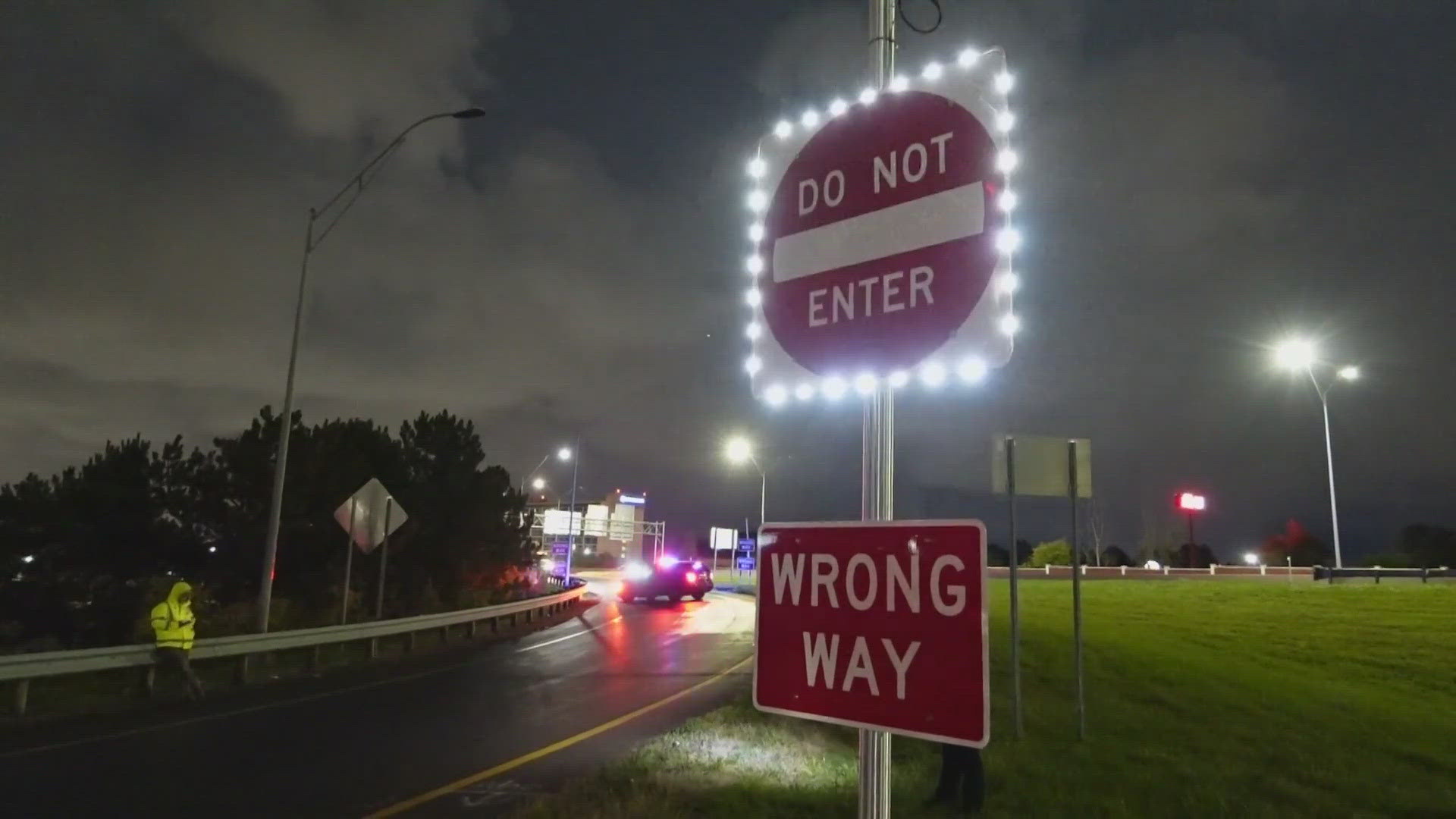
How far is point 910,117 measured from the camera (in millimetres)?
2582

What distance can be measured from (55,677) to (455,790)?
958 cm

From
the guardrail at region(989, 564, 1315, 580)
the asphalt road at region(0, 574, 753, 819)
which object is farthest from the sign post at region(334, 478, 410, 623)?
the guardrail at region(989, 564, 1315, 580)

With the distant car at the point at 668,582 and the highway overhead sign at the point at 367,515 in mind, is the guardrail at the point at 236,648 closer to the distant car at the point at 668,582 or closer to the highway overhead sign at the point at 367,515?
the highway overhead sign at the point at 367,515

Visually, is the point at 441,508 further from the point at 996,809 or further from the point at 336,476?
the point at 996,809

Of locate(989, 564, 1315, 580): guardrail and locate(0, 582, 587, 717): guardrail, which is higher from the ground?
locate(989, 564, 1315, 580): guardrail

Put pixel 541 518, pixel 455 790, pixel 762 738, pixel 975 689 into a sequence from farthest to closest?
pixel 541 518, pixel 762 738, pixel 455 790, pixel 975 689

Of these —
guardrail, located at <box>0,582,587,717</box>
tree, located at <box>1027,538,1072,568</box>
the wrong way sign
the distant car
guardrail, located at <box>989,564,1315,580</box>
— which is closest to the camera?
the wrong way sign

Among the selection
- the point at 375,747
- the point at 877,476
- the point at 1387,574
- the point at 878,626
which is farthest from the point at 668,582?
the point at 878,626

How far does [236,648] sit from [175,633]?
170 cm

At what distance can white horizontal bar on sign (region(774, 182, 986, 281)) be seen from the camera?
2.37 m

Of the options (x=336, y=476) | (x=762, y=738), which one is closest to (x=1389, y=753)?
(x=762, y=738)

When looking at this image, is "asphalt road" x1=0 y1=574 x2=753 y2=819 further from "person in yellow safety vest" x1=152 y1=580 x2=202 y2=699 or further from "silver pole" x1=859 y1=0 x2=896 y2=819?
"silver pole" x1=859 y1=0 x2=896 y2=819

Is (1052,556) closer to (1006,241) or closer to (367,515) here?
(367,515)

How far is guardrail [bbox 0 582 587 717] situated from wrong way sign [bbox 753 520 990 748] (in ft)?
39.2
